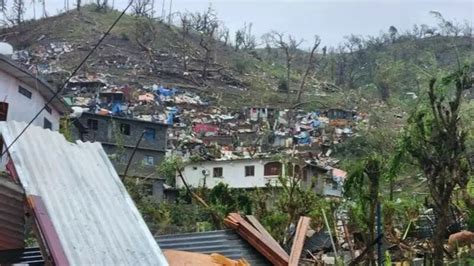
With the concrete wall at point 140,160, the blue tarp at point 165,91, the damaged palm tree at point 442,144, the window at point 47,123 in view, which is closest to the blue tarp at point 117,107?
the blue tarp at point 165,91

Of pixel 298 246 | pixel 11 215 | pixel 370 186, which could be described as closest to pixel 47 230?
pixel 11 215

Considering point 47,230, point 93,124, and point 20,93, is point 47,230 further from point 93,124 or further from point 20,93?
point 93,124

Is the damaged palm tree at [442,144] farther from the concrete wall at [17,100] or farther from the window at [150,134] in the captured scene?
the window at [150,134]

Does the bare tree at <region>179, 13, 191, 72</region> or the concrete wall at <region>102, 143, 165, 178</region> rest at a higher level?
the bare tree at <region>179, 13, 191, 72</region>

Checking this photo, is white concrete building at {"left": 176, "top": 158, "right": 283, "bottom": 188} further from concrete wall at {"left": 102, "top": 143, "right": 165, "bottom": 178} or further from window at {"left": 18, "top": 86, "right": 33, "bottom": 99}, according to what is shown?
window at {"left": 18, "top": 86, "right": 33, "bottom": 99}

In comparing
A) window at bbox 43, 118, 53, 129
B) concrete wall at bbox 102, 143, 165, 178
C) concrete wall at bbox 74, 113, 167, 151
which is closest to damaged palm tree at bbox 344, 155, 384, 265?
window at bbox 43, 118, 53, 129

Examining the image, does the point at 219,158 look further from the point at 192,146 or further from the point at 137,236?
the point at 137,236

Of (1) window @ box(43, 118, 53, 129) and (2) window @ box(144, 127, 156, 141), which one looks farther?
(2) window @ box(144, 127, 156, 141)
